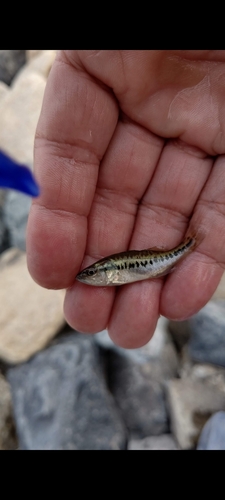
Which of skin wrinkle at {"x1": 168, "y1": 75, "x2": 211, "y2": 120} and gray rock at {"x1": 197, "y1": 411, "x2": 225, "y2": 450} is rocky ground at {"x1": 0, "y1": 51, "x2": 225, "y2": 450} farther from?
skin wrinkle at {"x1": 168, "y1": 75, "x2": 211, "y2": 120}

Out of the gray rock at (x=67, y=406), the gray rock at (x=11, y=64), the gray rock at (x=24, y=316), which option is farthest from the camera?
the gray rock at (x=11, y=64)

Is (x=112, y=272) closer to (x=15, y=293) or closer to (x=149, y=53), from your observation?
(x=149, y=53)

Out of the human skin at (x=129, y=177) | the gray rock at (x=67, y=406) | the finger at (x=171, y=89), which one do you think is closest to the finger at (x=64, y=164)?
the human skin at (x=129, y=177)

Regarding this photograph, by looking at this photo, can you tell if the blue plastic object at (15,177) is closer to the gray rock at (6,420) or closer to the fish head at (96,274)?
the fish head at (96,274)

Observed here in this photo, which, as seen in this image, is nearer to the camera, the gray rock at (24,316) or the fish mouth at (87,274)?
the fish mouth at (87,274)
